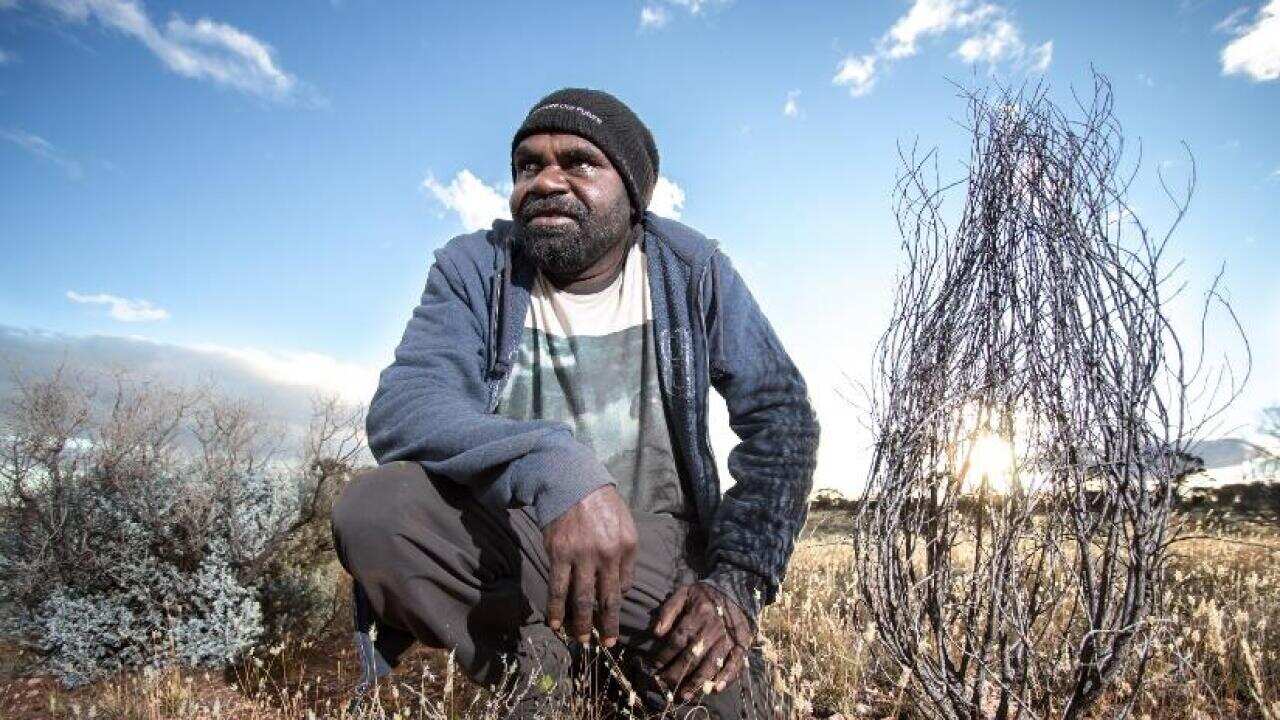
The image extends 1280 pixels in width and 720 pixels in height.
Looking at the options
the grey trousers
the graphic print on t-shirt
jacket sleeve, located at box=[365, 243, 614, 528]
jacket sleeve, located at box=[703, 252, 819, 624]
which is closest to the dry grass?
the grey trousers

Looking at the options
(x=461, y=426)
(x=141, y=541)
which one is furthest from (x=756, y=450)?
(x=141, y=541)

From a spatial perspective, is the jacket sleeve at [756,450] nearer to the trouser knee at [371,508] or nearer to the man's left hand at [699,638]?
the man's left hand at [699,638]

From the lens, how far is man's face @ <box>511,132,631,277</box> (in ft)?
8.54

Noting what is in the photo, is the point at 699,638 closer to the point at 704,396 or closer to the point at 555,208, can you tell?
the point at 704,396

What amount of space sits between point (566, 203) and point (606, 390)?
0.70 meters

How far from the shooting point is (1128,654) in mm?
1842

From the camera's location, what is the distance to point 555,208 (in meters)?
2.61

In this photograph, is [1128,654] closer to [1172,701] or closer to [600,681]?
[1172,701]

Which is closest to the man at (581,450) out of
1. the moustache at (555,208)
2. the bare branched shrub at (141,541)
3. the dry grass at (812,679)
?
the moustache at (555,208)

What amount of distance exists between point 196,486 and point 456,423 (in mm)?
3075

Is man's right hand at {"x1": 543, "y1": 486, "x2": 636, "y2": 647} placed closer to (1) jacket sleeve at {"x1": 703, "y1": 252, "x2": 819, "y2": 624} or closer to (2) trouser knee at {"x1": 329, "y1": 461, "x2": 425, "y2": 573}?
(1) jacket sleeve at {"x1": 703, "y1": 252, "x2": 819, "y2": 624}

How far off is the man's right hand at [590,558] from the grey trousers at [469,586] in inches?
15.4

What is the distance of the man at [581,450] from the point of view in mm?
1990

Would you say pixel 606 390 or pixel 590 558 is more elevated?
pixel 606 390
